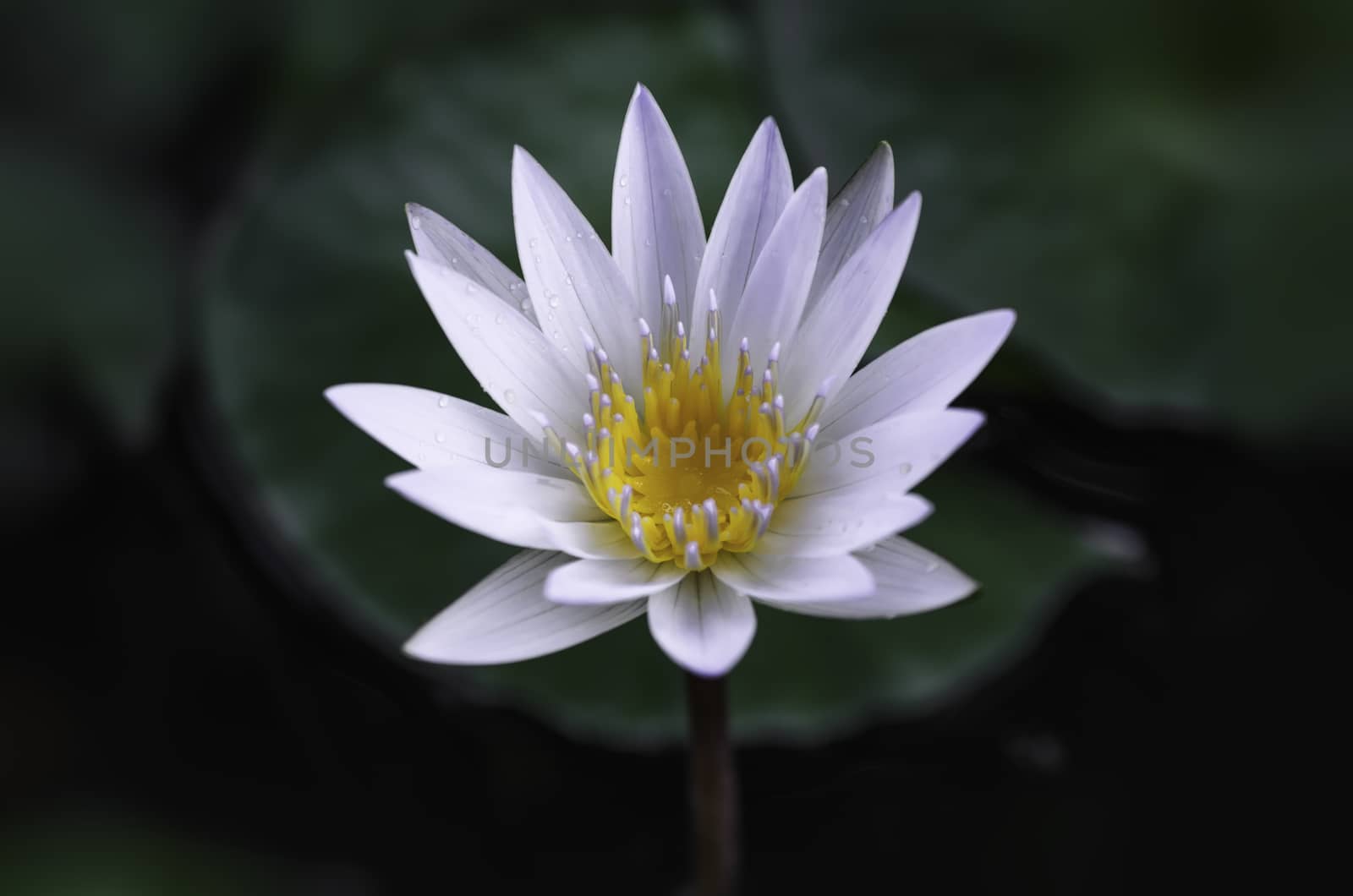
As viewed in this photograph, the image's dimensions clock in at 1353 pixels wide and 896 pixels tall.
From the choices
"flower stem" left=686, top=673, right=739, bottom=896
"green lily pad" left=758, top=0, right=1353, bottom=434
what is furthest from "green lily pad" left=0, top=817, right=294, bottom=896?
"green lily pad" left=758, top=0, right=1353, bottom=434

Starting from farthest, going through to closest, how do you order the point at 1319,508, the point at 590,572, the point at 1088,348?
1. the point at 1319,508
2. the point at 1088,348
3. the point at 590,572

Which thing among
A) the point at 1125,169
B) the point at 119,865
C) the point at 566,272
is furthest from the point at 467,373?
the point at 1125,169

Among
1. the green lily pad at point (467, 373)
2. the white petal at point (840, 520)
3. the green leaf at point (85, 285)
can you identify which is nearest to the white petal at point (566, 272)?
the white petal at point (840, 520)

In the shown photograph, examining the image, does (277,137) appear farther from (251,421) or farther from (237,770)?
(237,770)

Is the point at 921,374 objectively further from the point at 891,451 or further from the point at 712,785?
the point at 712,785

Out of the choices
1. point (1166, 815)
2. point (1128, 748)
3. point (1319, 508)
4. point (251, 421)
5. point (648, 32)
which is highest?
point (648, 32)

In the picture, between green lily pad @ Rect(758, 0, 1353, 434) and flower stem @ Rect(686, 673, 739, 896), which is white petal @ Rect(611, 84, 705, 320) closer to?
flower stem @ Rect(686, 673, 739, 896)

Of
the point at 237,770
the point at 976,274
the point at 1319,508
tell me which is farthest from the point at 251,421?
the point at 1319,508

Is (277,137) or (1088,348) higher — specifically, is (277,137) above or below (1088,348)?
above
